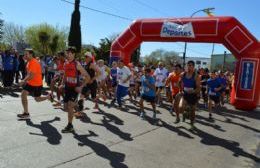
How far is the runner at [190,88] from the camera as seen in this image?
9.38m

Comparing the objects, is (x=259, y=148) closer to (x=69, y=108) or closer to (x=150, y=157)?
(x=150, y=157)

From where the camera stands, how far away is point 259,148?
852 centimetres

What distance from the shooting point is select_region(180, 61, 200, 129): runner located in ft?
30.8

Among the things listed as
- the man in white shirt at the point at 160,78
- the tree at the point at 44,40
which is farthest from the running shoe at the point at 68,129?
the tree at the point at 44,40

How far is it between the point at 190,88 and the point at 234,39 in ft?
24.3

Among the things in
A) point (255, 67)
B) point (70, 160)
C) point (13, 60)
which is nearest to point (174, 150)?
point (70, 160)

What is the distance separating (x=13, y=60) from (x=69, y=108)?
945cm

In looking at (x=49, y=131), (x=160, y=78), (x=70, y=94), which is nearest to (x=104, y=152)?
(x=49, y=131)

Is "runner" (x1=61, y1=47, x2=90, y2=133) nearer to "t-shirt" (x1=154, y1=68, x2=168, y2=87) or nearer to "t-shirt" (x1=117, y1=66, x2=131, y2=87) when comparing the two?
"t-shirt" (x1=117, y1=66, x2=131, y2=87)

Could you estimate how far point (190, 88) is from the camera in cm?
952

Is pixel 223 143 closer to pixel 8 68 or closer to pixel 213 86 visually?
pixel 213 86

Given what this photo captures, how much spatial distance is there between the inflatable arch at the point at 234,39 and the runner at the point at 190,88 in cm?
710

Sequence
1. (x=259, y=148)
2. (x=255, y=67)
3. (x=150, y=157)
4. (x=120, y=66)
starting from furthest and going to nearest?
(x=255, y=67) → (x=120, y=66) → (x=259, y=148) → (x=150, y=157)

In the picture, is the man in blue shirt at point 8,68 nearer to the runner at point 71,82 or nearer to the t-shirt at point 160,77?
the t-shirt at point 160,77
